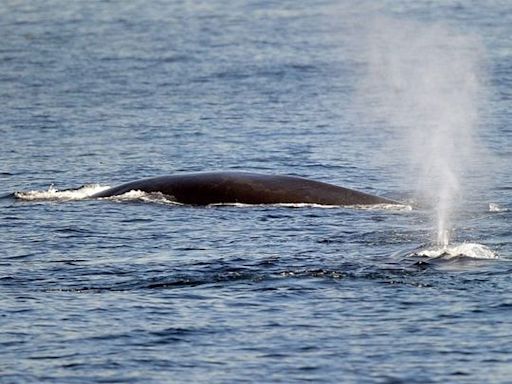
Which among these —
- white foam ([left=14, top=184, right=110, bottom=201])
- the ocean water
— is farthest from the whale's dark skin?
white foam ([left=14, top=184, right=110, bottom=201])

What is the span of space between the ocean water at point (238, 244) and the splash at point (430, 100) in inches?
15.1

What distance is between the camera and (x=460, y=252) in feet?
74.7

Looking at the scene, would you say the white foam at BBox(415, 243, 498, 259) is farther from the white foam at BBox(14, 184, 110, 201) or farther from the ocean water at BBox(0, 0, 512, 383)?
the white foam at BBox(14, 184, 110, 201)

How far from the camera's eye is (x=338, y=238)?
24.5 metres

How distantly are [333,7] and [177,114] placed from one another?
3302 centimetres

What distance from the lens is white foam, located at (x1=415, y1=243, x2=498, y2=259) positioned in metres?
22.6

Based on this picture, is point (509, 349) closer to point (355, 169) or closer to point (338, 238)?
point (338, 238)

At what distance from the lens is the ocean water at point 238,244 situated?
18.1m

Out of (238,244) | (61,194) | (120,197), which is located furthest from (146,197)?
(238,244)

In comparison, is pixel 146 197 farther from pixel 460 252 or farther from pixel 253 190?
pixel 460 252

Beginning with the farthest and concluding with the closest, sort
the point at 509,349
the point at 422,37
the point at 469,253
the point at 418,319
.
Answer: the point at 422,37 → the point at 469,253 → the point at 418,319 → the point at 509,349

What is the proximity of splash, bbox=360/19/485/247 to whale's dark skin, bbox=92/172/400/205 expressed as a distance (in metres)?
1.88

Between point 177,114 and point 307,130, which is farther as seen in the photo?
point 177,114

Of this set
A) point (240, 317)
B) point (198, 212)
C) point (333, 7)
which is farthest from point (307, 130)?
point (333, 7)
